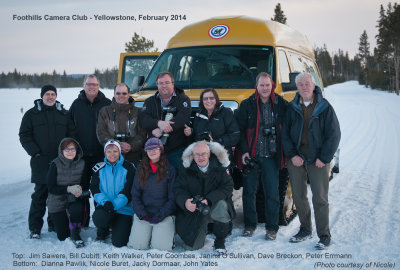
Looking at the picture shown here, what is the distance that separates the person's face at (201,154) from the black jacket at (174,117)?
22.6 inches

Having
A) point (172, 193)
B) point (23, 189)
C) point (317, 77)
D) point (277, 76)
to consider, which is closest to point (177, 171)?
point (172, 193)

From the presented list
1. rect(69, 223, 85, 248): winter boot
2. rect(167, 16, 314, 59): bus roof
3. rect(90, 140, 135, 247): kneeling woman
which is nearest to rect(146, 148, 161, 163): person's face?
rect(90, 140, 135, 247): kneeling woman

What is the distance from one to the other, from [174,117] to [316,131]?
177 centimetres

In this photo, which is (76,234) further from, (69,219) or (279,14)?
(279,14)

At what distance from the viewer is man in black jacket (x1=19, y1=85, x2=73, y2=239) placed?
199 inches

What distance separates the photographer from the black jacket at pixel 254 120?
4.82 m

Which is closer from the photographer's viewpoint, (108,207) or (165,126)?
(108,207)

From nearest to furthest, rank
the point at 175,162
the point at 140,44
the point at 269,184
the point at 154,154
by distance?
the point at 154,154
the point at 269,184
the point at 175,162
the point at 140,44

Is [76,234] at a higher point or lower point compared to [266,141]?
lower

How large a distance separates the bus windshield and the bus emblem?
199mm

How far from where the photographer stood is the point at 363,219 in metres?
5.45

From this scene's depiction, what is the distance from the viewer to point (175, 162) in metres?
5.17

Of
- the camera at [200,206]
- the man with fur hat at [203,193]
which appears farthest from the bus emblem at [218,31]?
the camera at [200,206]

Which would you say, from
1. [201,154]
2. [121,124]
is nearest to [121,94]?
[121,124]
